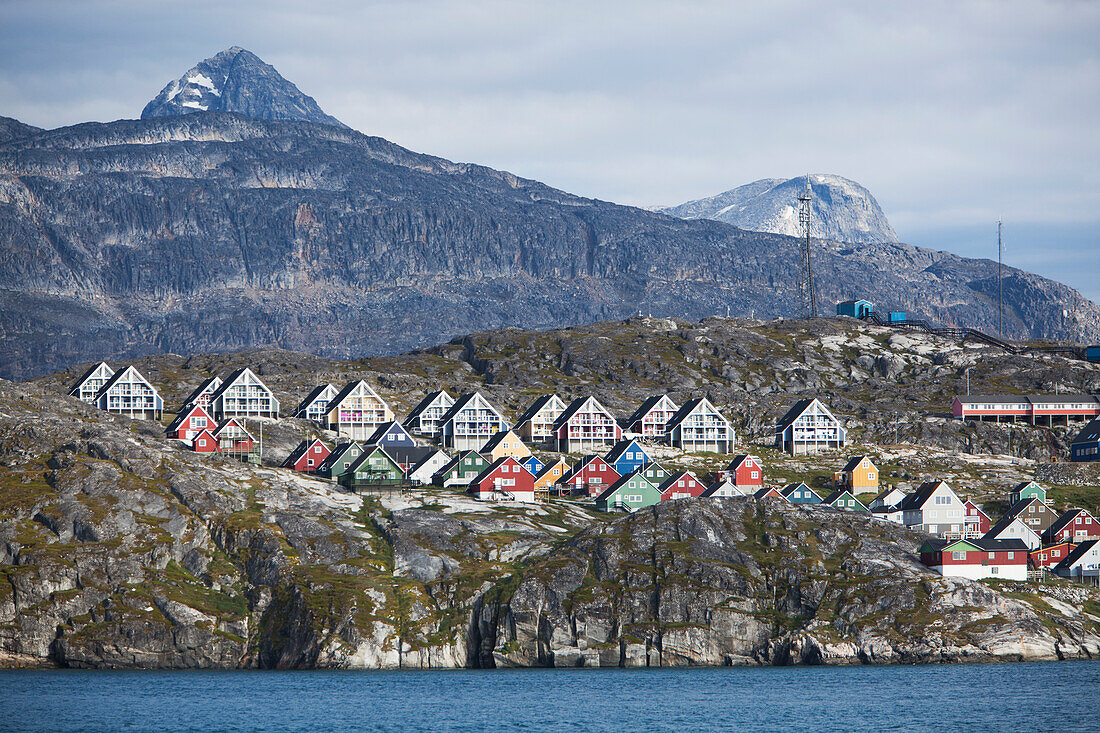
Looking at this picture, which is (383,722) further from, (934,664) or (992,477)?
(992,477)

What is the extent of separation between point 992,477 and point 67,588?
380 feet

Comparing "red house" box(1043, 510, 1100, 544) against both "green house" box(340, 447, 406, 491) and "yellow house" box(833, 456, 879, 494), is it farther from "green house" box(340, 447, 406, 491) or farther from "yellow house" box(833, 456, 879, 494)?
"green house" box(340, 447, 406, 491)

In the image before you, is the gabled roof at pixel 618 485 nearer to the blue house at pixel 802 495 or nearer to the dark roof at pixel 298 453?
the blue house at pixel 802 495

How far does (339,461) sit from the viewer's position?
15600 centimetres

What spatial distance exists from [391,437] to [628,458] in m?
33.1

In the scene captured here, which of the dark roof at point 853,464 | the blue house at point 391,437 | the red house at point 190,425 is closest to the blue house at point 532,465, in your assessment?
the blue house at point 391,437

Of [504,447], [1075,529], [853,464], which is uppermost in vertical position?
[504,447]

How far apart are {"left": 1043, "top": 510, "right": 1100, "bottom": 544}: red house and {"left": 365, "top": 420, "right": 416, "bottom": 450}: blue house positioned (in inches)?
3150

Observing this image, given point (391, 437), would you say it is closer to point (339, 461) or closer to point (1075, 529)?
point (339, 461)

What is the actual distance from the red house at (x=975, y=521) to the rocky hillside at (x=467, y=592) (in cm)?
2395

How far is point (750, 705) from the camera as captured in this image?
97062 mm

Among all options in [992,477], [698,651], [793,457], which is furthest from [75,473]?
[992,477]

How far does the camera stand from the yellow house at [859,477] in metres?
164

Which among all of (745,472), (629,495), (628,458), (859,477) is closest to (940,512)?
(859,477)
